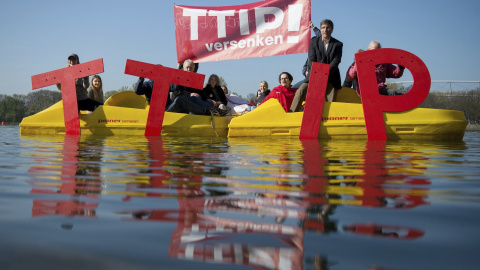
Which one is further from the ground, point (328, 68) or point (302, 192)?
point (328, 68)

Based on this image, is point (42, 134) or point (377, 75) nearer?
point (377, 75)

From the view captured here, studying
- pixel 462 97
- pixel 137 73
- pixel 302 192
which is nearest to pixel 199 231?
pixel 302 192

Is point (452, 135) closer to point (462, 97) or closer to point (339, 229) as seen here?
point (339, 229)

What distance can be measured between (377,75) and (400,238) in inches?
244

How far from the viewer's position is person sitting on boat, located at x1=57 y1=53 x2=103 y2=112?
8.34m

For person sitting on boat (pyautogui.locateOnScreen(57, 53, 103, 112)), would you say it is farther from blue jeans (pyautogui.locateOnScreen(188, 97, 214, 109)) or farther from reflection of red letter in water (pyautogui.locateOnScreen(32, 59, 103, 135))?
blue jeans (pyautogui.locateOnScreen(188, 97, 214, 109))

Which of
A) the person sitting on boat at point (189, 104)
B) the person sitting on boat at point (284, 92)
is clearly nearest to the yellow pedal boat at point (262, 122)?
the person sitting on boat at point (284, 92)

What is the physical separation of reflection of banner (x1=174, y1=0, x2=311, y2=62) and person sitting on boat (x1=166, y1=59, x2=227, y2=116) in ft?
2.66

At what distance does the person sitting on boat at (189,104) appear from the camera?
8.39 metres

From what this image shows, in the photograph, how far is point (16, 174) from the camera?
2543mm

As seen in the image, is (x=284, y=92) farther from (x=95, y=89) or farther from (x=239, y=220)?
(x=239, y=220)

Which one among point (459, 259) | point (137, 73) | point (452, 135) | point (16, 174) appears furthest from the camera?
point (137, 73)

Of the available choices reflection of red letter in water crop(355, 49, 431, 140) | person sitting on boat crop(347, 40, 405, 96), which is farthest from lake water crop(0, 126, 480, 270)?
person sitting on boat crop(347, 40, 405, 96)

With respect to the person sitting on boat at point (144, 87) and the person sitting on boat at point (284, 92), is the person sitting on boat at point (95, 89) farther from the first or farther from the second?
the person sitting on boat at point (284, 92)
